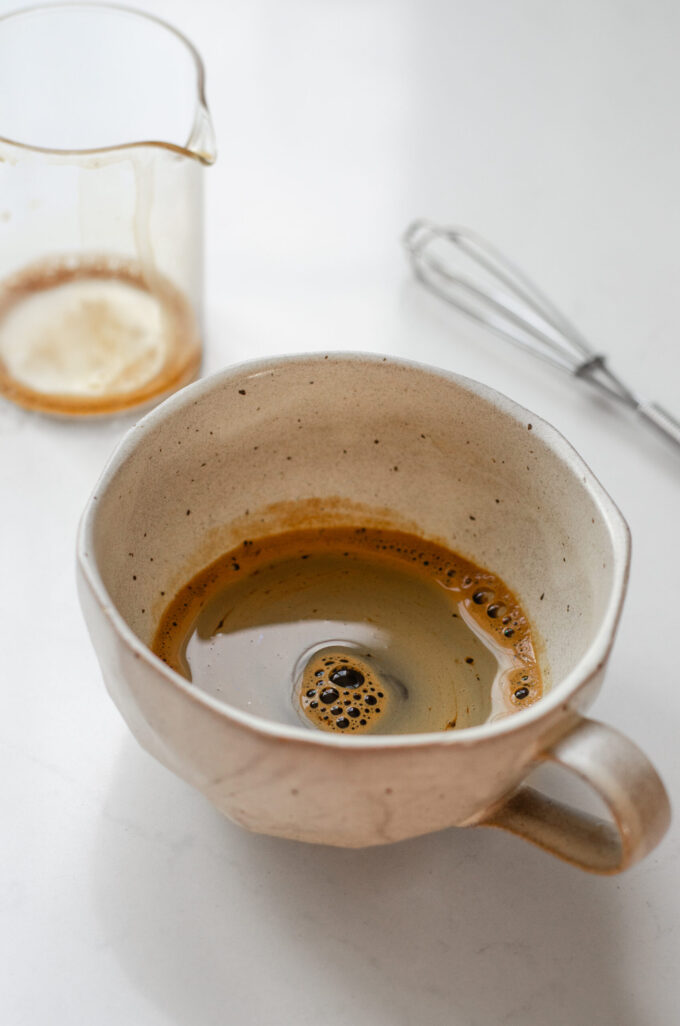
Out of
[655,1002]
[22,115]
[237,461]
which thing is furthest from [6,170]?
[655,1002]

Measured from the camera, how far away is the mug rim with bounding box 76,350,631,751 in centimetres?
44

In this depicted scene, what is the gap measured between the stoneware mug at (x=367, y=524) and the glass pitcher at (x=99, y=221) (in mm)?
167

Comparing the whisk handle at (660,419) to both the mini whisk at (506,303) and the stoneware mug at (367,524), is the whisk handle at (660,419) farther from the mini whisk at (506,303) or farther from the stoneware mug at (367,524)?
the stoneware mug at (367,524)

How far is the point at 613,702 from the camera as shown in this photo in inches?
26.2

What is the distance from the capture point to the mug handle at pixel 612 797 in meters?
0.46

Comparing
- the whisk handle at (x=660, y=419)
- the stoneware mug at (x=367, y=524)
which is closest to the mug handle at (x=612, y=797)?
the stoneware mug at (x=367, y=524)

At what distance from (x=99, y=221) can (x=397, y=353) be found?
23cm

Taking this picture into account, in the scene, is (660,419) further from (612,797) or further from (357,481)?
(612,797)

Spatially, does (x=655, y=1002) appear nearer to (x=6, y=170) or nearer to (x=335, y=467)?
(x=335, y=467)

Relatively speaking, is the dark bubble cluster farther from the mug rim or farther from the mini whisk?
the mini whisk

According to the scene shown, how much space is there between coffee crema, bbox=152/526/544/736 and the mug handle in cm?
12

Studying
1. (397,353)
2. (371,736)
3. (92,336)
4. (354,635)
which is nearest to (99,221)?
(92,336)

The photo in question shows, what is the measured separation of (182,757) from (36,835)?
152 mm

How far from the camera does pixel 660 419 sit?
81 cm
